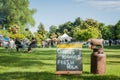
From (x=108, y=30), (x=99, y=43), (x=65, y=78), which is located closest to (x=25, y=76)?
(x=65, y=78)

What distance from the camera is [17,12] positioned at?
289 feet

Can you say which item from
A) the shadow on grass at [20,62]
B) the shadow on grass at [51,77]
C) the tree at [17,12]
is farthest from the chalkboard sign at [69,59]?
the tree at [17,12]

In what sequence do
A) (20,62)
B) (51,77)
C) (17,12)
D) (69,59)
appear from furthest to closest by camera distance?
(17,12), (20,62), (69,59), (51,77)

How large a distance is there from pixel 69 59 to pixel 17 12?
74.2 meters

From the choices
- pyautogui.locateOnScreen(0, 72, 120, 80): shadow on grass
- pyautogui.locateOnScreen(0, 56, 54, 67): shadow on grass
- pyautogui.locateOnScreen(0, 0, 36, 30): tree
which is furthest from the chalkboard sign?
pyautogui.locateOnScreen(0, 0, 36, 30): tree

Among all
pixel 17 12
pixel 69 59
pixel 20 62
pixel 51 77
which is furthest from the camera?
pixel 17 12

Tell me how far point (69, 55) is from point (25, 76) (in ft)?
5.61

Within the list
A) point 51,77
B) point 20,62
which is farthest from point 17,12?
point 51,77

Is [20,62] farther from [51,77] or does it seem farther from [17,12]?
[17,12]

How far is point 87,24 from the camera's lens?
479 feet

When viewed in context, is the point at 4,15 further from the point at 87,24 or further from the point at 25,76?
the point at 25,76

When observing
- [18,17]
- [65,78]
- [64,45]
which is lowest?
[65,78]

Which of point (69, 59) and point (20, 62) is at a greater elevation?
point (69, 59)

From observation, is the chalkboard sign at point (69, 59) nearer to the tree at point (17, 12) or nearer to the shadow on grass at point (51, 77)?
the shadow on grass at point (51, 77)
